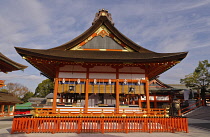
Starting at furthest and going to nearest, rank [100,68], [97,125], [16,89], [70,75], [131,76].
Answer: [16,89]
[100,68]
[131,76]
[70,75]
[97,125]

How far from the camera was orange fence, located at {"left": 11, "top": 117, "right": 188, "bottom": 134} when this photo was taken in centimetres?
1051

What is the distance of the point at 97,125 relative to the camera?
10.8 meters

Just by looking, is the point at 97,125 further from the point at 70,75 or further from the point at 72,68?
the point at 72,68

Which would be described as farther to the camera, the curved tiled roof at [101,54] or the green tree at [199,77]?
the green tree at [199,77]

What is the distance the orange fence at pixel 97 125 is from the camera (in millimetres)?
10508

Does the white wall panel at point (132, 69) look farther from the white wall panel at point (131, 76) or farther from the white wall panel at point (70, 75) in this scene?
the white wall panel at point (70, 75)

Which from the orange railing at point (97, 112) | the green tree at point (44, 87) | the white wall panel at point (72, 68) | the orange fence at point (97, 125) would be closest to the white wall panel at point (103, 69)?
the white wall panel at point (72, 68)

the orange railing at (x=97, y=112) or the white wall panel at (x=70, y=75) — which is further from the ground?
the white wall panel at (x=70, y=75)

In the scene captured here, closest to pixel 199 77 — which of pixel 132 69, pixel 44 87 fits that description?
pixel 132 69

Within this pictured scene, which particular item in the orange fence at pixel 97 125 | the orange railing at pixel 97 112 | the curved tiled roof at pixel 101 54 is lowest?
the orange fence at pixel 97 125

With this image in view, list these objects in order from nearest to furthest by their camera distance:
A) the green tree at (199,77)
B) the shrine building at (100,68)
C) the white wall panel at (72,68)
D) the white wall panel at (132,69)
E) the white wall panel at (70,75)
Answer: the shrine building at (100,68) < the white wall panel at (70,75) < the white wall panel at (72,68) < the white wall panel at (132,69) < the green tree at (199,77)

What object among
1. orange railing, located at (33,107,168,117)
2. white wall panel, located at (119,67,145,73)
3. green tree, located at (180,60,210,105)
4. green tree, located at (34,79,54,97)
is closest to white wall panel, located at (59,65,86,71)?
orange railing, located at (33,107,168,117)

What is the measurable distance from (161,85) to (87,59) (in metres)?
36.0

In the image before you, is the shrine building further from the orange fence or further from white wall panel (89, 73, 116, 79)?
the orange fence
